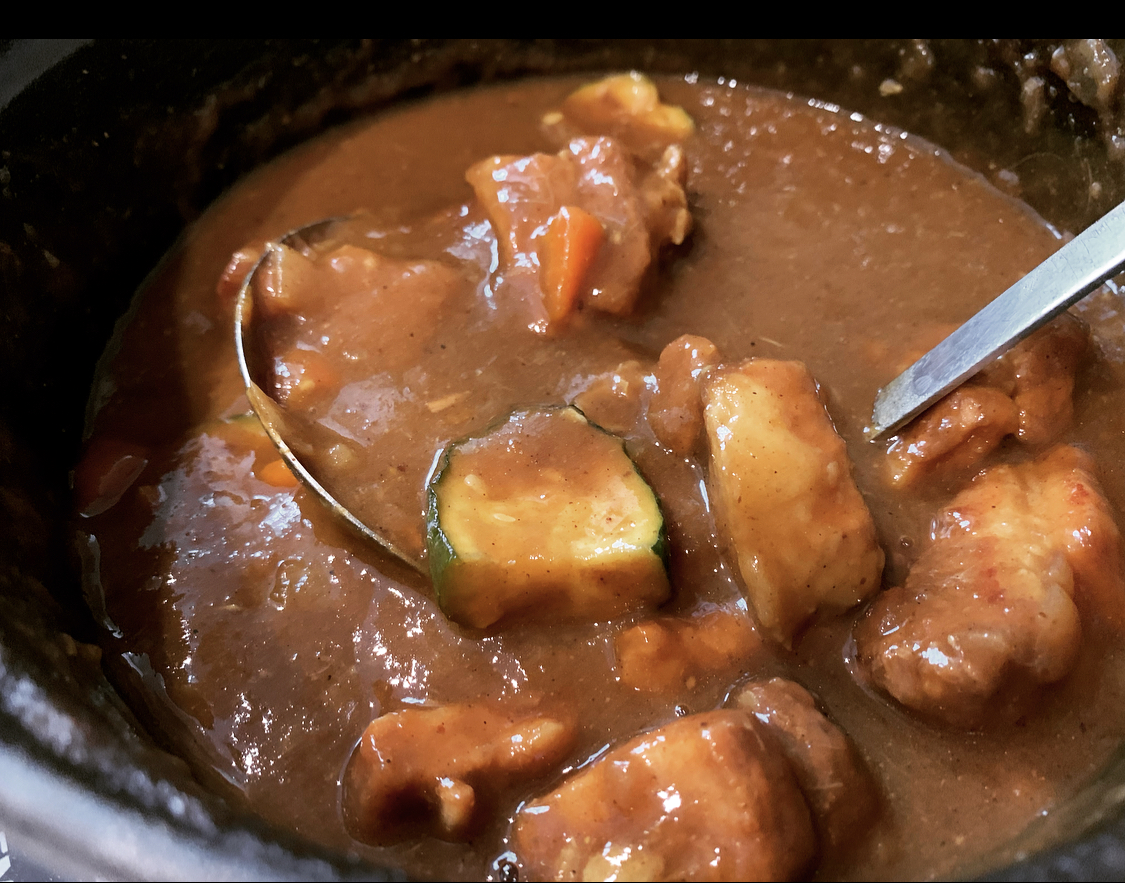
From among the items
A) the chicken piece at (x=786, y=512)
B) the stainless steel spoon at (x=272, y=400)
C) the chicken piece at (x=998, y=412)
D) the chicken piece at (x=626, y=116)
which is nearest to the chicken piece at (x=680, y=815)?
the chicken piece at (x=786, y=512)

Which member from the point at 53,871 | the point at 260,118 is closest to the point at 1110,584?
the point at 53,871

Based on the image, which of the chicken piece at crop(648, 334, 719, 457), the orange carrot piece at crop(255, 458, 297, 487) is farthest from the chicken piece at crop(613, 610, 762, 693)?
the orange carrot piece at crop(255, 458, 297, 487)

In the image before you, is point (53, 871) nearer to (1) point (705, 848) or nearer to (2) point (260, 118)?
(1) point (705, 848)

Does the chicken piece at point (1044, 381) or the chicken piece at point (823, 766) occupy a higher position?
the chicken piece at point (1044, 381)

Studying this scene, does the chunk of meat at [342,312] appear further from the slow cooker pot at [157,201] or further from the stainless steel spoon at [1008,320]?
the stainless steel spoon at [1008,320]

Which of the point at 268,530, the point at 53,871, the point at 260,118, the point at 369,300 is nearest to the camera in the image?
the point at 53,871

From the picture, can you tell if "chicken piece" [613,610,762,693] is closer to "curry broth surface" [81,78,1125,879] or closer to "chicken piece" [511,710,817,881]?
"curry broth surface" [81,78,1125,879]
